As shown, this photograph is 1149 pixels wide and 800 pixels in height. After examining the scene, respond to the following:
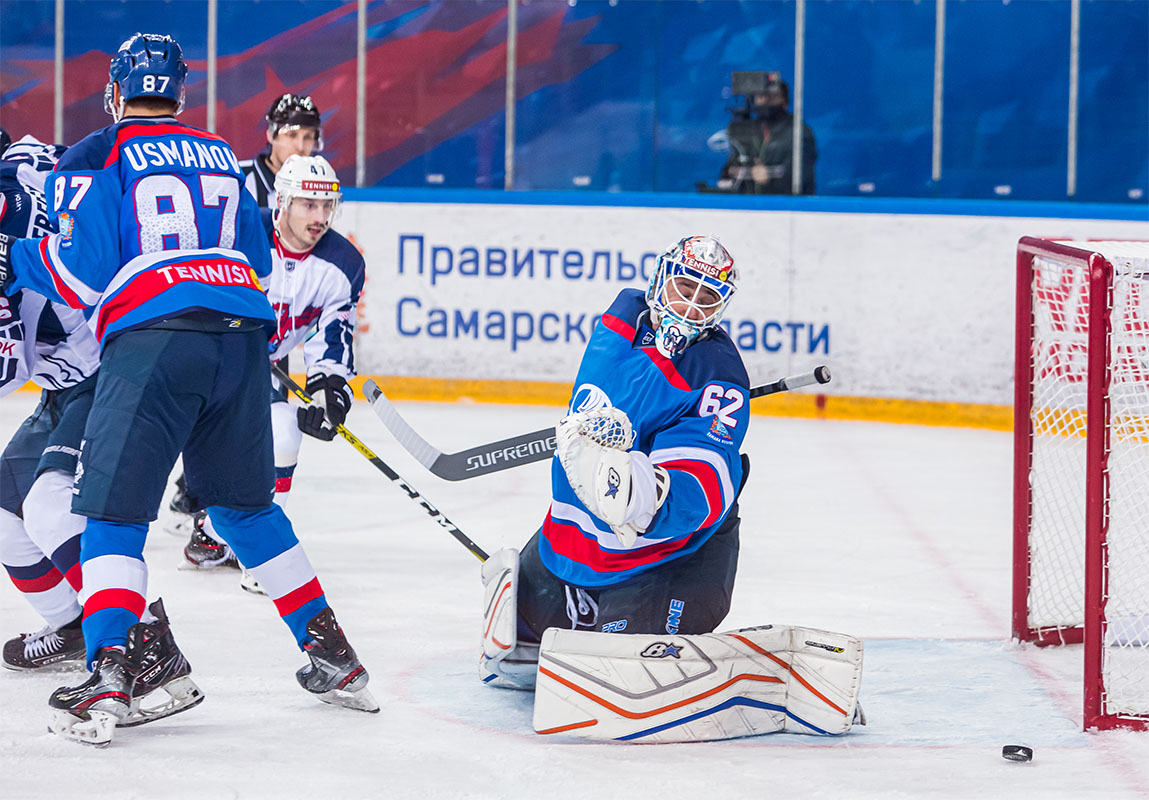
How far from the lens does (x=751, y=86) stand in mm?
7113

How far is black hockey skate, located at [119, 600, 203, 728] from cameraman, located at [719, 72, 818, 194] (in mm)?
4659

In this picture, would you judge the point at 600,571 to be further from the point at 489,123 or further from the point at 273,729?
the point at 489,123

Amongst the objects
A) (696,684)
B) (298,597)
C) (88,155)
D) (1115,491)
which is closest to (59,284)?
(88,155)

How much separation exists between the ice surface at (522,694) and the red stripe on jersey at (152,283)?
2.19 feet

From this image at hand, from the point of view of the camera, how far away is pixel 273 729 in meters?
2.65

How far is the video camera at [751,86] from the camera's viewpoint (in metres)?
7.07

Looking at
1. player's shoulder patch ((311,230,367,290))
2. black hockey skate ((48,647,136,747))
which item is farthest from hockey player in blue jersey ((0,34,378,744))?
player's shoulder patch ((311,230,367,290))

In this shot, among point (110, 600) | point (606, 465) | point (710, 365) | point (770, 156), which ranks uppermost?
point (770, 156)

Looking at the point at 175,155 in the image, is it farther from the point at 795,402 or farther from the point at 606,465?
the point at 795,402

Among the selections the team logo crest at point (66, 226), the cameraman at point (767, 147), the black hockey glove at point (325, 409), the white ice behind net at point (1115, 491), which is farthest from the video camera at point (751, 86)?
the team logo crest at point (66, 226)

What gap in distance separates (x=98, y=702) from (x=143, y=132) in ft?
2.92

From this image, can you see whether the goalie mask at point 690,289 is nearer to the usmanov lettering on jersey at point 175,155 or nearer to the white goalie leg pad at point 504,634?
the white goalie leg pad at point 504,634

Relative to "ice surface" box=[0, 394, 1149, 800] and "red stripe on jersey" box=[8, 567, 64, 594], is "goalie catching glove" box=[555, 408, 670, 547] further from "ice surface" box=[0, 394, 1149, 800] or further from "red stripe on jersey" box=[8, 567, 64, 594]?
"red stripe on jersey" box=[8, 567, 64, 594]

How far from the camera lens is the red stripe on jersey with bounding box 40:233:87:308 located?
2.57 metres
